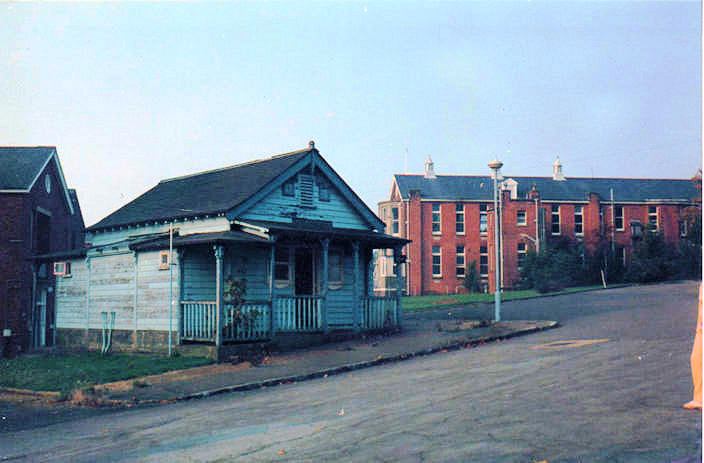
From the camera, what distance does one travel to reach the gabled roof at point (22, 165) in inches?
1226

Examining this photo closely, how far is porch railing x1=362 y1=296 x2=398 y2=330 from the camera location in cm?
2328

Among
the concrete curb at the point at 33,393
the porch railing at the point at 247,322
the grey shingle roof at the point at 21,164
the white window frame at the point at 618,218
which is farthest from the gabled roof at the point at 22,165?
the white window frame at the point at 618,218

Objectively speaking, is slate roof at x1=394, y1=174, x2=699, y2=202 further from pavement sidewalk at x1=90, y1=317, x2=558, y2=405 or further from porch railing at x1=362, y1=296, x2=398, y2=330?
pavement sidewalk at x1=90, y1=317, x2=558, y2=405

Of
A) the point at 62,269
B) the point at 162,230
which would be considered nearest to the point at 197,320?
the point at 162,230

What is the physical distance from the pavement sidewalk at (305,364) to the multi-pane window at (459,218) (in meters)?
33.2

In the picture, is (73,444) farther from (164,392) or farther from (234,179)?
(234,179)

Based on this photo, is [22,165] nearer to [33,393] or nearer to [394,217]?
[33,393]

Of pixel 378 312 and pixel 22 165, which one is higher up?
pixel 22 165

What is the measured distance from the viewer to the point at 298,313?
21188mm

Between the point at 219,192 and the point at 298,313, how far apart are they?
A: 17.3 ft

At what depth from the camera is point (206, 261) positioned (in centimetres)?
2133

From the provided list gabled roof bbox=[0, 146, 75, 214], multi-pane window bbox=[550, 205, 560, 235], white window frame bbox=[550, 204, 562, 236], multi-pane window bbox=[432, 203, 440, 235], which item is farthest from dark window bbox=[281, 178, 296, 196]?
multi-pane window bbox=[550, 205, 560, 235]

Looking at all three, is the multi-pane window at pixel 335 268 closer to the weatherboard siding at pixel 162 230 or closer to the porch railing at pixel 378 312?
the porch railing at pixel 378 312

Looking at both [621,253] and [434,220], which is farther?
[621,253]
